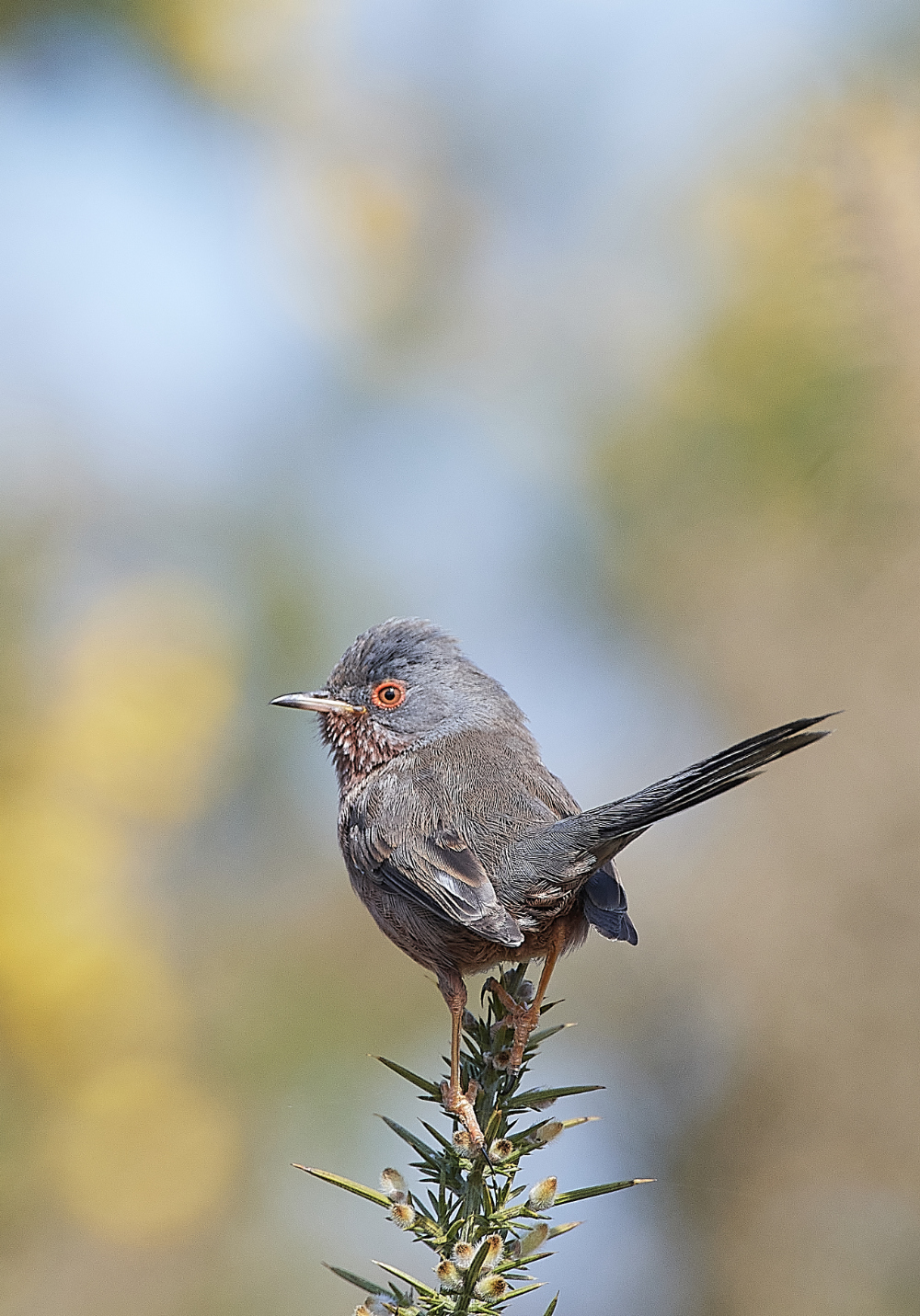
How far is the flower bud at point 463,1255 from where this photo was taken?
1.49m

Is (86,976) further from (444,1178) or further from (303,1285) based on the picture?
(444,1178)

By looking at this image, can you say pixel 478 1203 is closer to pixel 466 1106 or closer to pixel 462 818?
pixel 466 1106

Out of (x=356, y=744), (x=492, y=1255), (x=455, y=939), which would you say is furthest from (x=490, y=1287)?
(x=356, y=744)

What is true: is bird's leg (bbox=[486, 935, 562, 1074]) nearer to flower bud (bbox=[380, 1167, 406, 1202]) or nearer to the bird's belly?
the bird's belly

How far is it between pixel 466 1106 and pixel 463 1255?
1.13 feet

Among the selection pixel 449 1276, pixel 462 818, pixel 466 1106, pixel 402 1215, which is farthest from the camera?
pixel 462 818

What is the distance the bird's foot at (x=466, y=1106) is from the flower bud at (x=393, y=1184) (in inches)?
4.6

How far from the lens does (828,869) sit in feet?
14.0

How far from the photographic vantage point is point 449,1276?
4.81ft

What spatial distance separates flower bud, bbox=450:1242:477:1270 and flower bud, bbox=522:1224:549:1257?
75 millimetres

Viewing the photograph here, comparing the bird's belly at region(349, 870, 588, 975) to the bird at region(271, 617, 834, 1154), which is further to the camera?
the bird's belly at region(349, 870, 588, 975)

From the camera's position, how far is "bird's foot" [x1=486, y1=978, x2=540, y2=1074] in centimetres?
191

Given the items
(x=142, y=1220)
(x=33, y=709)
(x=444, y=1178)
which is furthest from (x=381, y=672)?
(x=142, y=1220)

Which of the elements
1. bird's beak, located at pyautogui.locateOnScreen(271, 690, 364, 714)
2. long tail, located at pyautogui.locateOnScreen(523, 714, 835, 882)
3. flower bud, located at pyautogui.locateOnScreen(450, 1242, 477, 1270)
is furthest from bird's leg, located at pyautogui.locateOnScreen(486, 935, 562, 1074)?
bird's beak, located at pyautogui.locateOnScreen(271, 690, 364, 714)
